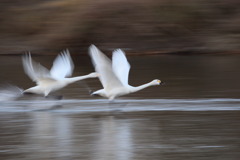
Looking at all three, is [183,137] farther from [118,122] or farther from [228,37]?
[228,37]

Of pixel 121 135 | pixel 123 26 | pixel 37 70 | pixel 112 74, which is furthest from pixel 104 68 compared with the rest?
pixel 123 26

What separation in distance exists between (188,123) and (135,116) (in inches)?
64.3

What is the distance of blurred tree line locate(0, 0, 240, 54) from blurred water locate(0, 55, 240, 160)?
30536mm

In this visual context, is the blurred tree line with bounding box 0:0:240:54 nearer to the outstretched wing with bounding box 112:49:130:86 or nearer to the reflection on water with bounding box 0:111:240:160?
the outstretched wing with bounding box 112:49:130:86

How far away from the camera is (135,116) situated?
15.3m

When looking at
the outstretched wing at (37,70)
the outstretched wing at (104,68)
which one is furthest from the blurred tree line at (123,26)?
the outstretched wing at (104,68)

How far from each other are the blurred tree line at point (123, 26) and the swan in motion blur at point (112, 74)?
111ft

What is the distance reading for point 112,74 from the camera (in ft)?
51.3

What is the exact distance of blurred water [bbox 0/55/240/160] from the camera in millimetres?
11219

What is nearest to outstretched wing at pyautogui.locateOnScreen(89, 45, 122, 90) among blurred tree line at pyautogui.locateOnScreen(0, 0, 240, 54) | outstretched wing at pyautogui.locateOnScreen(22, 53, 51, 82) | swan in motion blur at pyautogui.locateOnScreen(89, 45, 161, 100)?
swan in motion blur at pyautogui.locateOnScreen(89, 45, 161, 100)

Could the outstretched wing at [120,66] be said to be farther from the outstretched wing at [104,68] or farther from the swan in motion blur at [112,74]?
the outstretched wing at [104,68]

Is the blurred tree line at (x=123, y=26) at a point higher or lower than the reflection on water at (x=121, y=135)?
higher

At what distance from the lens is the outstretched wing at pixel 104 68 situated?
14969 millimetres

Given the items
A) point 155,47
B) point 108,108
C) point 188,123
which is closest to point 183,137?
point 188,123
